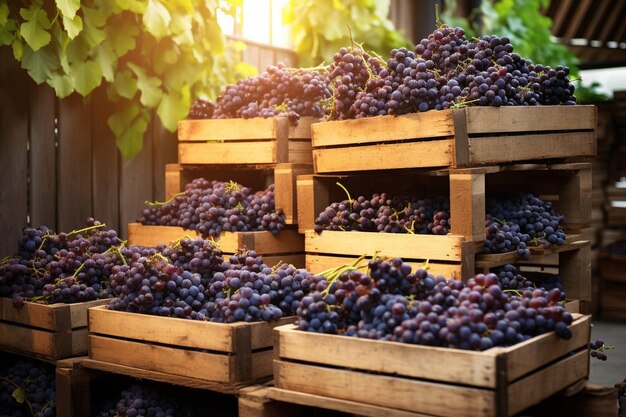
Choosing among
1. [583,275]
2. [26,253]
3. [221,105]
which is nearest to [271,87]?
[221,105]

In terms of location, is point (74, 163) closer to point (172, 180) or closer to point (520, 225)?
point (172, 180)

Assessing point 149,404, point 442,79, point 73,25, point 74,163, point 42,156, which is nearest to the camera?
point 149,404

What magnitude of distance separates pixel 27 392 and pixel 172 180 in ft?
4.31

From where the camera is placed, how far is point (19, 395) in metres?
3.21

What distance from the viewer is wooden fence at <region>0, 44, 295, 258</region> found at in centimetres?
380

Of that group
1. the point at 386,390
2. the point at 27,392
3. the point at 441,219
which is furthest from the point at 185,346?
the point at 441,219

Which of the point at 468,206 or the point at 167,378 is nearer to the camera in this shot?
the point at 167,378

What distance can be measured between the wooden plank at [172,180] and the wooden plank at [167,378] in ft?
4.22

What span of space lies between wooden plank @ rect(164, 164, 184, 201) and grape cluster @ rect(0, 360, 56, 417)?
45.8 inches

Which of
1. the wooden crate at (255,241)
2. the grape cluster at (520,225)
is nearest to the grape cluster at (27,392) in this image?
the wooden crate at (255,241)

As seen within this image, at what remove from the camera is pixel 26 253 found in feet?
11.1

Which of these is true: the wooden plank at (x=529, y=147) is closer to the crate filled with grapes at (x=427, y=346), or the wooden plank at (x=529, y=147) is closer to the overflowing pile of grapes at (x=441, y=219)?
the overflowing pile of grapes at (x=441, y=219)

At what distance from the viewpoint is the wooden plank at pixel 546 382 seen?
7.25ft

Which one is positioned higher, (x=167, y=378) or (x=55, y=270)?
(x=55, y=270)
